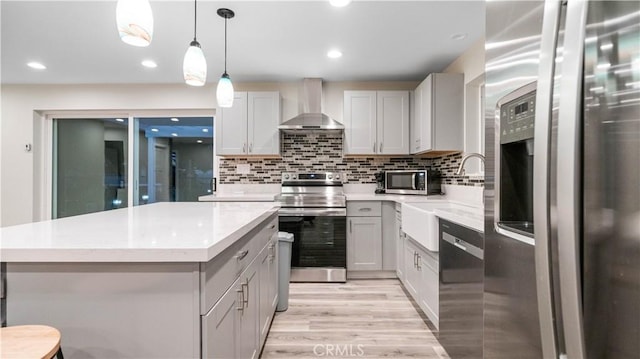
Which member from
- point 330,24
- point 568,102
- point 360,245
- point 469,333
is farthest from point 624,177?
point 360,245

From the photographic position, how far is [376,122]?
373 centimetres

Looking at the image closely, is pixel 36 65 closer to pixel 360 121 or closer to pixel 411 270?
pixel 360 121

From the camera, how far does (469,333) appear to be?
1539mm

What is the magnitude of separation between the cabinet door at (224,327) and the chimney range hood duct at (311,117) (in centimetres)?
255

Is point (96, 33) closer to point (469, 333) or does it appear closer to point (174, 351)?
point (174, 351)

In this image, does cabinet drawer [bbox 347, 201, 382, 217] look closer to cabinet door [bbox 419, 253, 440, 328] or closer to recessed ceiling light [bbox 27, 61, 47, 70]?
cabinet door [bbox 419, 253, 440, 328]

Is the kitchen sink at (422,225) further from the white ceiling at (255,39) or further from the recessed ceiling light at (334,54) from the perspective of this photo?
the recessed ceiling light at (334,54)

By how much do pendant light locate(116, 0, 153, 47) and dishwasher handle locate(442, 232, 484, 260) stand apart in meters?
1.69

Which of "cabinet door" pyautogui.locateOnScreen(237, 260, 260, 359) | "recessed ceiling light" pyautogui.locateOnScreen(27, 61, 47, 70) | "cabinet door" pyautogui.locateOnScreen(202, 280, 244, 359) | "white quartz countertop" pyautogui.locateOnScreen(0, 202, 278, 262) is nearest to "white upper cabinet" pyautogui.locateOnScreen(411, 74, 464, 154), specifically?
"cabinet door" pyautogui.locateOnScreen(237, 260, 260, 359)

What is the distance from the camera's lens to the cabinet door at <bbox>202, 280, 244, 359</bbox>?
3.11 feet

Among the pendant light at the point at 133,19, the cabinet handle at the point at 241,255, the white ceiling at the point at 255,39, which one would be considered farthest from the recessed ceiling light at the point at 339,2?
the cabinet handle at the point at 241,255

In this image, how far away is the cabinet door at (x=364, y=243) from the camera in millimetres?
3357

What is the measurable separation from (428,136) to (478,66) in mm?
770

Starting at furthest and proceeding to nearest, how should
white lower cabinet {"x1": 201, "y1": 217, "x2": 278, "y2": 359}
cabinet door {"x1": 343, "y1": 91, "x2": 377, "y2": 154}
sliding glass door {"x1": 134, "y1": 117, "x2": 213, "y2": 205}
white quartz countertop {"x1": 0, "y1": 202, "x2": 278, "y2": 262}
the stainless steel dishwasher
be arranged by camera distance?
1. sliding glass door {"x1": 134, "y1": 117, "x2": 213, "y2": 205}
2. cabinet door {"x1": 343, "y1": 91, "x2": 377, "y2": 154}
3. the stainless steel dishwasher
4. white lower cabinet {"x1": 201, "y1": 217, "x2": 278, "y2": 359}
5. white quartz countertop {"x1": 0, "y1": 202, "x2": 278, "y2": 262}
